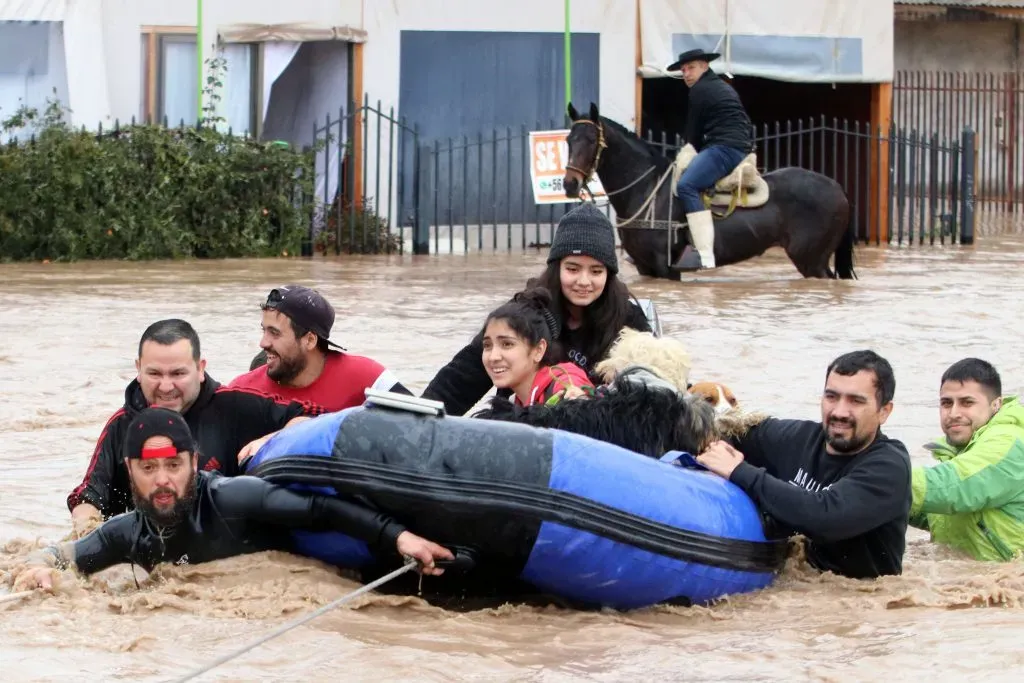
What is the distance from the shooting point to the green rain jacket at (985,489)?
20.0 ft

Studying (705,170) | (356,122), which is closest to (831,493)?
(705,170)

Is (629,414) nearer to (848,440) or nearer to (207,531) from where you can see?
(848,440)

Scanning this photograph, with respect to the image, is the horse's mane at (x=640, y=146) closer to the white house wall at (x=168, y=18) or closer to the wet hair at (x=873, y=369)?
the white house wall at (x=168, y=18)

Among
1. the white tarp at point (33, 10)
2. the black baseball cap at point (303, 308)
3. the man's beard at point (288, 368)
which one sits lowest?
the man's beard at point (288, 368)

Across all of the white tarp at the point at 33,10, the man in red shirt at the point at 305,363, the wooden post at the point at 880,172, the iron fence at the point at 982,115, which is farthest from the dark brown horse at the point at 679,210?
the iron fence at the point at 982,115

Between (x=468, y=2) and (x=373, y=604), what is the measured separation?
14723 mm

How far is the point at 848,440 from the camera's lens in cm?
562

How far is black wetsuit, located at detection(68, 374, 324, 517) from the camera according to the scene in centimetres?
588

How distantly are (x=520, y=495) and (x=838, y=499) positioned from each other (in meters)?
1.07

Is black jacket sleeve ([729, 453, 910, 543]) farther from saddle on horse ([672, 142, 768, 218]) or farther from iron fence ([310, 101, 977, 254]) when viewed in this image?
iron fence ([310, 101, 977, 254])

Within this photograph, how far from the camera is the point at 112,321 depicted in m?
12.0

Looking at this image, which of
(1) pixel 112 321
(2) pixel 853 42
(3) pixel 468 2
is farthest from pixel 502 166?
(1) pixel 112 321

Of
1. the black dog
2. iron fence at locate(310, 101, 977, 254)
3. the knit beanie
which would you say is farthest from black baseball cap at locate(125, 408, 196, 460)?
iron fence at locate(310, 101, 977, 254)

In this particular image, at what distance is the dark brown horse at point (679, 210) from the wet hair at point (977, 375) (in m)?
8.48
